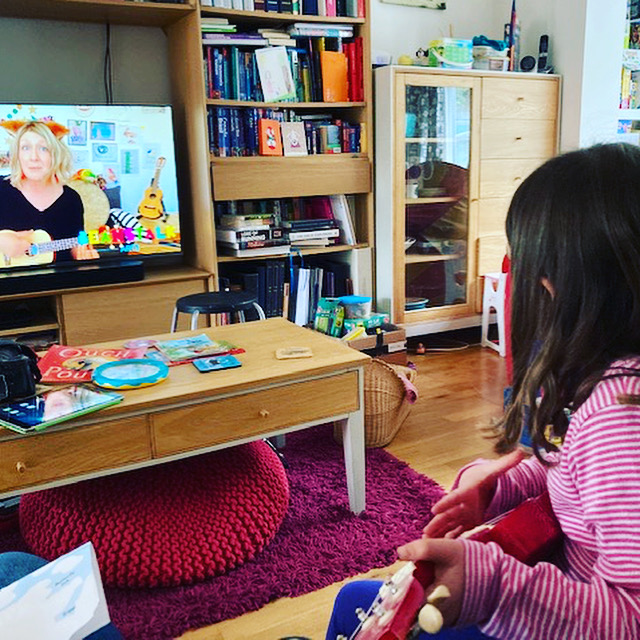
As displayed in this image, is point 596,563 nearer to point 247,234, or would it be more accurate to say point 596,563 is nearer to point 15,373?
point 15,373

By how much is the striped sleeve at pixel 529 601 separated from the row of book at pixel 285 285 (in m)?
2.64

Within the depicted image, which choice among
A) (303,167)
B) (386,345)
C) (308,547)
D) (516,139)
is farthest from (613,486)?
(516,139)

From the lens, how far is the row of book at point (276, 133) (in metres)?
3.09

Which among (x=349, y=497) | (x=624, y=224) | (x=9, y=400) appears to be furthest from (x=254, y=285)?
(x=624, y=224)

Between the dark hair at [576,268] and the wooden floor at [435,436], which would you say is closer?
the dark hair at [576,268]

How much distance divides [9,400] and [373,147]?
2.41m

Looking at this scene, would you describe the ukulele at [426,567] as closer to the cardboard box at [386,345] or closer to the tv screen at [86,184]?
the cardboard box at [386,345]

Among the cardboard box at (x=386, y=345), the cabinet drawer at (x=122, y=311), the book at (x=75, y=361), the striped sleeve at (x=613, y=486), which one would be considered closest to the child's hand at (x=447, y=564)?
the striped sleeve at (x=613, y=486)

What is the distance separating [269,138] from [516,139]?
56.0 inches

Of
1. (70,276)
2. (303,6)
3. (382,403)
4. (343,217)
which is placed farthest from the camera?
(343,217)

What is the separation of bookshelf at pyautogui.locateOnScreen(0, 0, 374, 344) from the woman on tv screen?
22 centimetres

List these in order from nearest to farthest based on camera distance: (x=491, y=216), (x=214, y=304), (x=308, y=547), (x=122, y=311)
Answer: (x=308, y=547) → (x=214, y=304) → (x=122, y=311) → (x=491, y=216)

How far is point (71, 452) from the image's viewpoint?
1.49 metres

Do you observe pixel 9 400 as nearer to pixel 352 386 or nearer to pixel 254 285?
pixel 352 386
